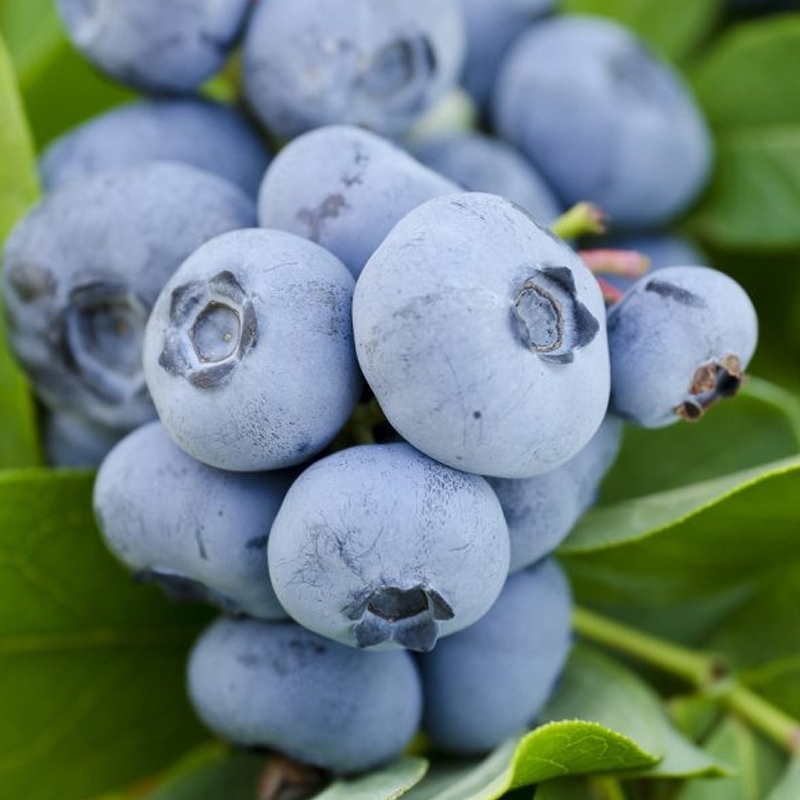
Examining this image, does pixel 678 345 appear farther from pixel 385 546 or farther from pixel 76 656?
pixel 76 656

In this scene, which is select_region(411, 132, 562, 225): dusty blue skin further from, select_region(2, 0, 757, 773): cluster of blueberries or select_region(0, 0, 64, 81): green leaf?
select_region(0, 0, 64, 81): green leaf

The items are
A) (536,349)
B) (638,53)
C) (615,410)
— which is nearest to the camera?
(536,349)

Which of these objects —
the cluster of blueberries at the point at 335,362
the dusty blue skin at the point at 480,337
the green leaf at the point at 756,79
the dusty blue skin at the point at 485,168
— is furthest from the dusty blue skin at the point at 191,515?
the green leaf at the point at 756,79

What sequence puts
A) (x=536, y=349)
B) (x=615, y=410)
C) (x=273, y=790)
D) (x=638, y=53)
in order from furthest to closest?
(x=638, y=53) → (x=273, y=790) → (x=615, y=410) → (x=536, y=349)

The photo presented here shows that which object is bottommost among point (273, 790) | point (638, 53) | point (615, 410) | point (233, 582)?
point (273, 790)

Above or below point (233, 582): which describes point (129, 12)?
above

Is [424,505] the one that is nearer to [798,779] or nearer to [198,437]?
[198,437]

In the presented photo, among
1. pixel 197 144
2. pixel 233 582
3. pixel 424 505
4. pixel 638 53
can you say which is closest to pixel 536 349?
pixel 424 505

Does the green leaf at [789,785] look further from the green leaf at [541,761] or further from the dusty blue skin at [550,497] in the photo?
the dusty blue skin at [550,497]
